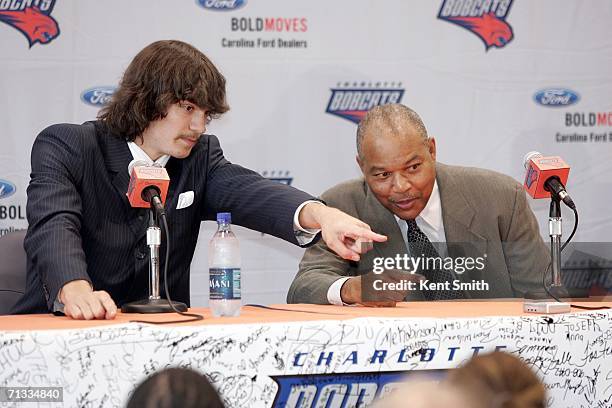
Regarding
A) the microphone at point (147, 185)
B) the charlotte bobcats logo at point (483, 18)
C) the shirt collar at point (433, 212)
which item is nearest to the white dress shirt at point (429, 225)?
the shirt collar at point (433, 212)

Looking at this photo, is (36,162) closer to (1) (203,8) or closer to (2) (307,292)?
(2) (307,292)

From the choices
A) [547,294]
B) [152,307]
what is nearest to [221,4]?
[152,307]

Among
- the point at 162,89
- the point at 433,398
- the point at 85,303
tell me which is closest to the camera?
the point at 433,398

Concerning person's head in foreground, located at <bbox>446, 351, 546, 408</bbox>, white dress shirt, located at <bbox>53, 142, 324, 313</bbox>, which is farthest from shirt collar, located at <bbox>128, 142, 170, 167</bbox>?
person's head in foreground, located at <bbox>446, 351, 546, 408</bbox>

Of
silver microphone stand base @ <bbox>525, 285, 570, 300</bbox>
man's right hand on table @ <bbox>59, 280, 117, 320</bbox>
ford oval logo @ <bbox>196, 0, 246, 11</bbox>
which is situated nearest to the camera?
man's right hand on table @ <bbox>59, 280, 117, 320</bbox>

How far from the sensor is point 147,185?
2625mm

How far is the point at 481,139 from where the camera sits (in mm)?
4984

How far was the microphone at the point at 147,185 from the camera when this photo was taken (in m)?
2.61

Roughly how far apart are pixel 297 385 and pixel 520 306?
0.78 meters

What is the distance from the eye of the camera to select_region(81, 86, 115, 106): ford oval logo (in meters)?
4.73

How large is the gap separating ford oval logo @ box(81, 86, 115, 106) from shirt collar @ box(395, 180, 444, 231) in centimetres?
212

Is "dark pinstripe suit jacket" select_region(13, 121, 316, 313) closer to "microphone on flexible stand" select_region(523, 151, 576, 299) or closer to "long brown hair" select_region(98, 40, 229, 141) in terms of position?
"long brown hair" select_region(98, 40, 229, 141)

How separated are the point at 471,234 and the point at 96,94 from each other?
2.53 metres

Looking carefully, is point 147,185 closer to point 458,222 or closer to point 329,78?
point 458,222
